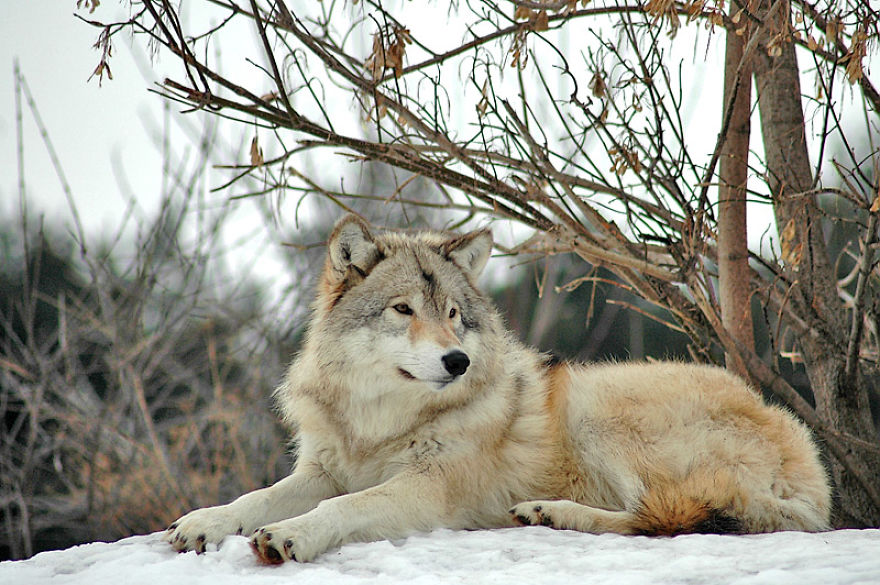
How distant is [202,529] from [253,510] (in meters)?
0.31

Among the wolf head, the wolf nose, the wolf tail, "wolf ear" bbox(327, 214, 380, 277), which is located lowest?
Answer: the wolf tail

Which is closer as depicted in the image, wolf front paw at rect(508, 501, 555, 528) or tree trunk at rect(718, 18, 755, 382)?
wolf front paw at rect(508, 501, 555, 528)

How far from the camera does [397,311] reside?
13.2 feet

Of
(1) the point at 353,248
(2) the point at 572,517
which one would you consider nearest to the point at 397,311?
(1) the point at 353,248

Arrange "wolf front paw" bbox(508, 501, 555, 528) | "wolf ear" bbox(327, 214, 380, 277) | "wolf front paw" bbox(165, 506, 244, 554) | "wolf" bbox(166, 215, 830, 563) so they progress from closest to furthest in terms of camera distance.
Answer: "wolf front paw" bbox(165, 506, 244, 554)
"wolf" bbox(166, 215, 830, 563)
"wolf front paw" bbox(508, 501, 555, 528)
"wolf ear" bbox(327, 214, 380, 277)

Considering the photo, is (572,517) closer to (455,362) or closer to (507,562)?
(507,562)

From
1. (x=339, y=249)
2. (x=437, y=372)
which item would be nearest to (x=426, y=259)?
(x=339, y=249)

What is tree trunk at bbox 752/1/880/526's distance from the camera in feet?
14.5

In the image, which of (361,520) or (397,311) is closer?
(361,520)

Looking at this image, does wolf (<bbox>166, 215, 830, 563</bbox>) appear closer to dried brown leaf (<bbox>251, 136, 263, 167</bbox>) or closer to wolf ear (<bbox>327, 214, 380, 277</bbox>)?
wolf ear (<bbox>327, 214, 380, 277</bbox>)

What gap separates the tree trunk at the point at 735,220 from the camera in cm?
452

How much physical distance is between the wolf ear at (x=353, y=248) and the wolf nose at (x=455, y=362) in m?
0.79

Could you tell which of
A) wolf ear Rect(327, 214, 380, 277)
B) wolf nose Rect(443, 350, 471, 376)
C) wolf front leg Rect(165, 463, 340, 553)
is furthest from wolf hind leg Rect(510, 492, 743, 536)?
wolf ear Rect(327, 214, 380, 277)

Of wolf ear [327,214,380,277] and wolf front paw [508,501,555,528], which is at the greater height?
wolf ear [327,214,380,277]
